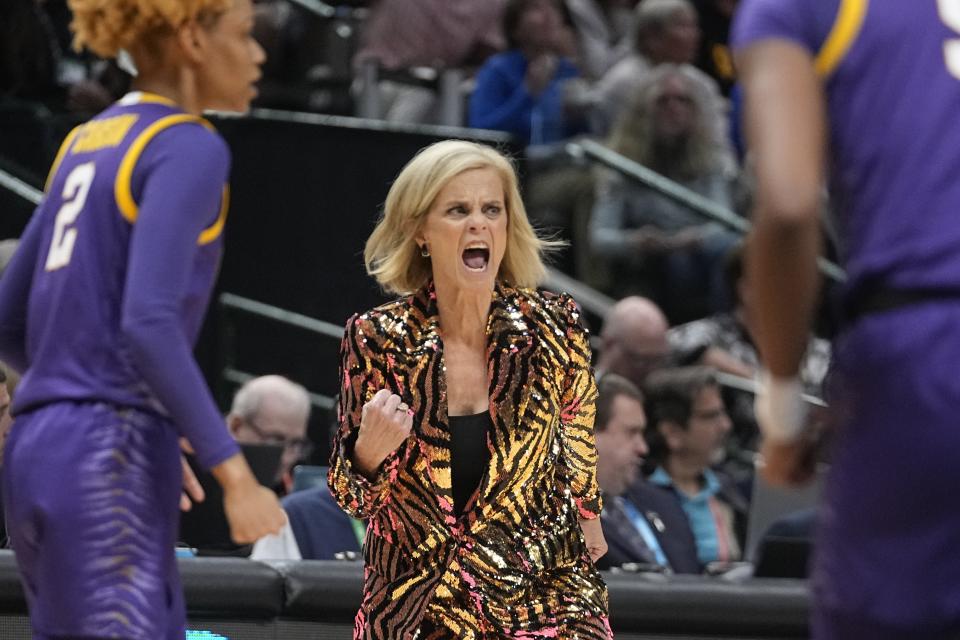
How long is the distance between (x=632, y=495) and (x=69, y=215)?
4.07 metres

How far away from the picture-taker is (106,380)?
289 cm

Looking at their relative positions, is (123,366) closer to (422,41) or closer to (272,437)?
(272,437)

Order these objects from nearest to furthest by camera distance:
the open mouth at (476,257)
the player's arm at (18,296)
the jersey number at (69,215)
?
1. the jersey number at (69,215)
2. the player's arm at (18,296)
3. the open mouth at (476,257)

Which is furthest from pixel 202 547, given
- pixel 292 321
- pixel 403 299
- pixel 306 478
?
pixel 292 321

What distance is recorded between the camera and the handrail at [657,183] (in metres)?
8.72

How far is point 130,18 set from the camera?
3.01 meters

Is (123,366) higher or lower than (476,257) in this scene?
lower

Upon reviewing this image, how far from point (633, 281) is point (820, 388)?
1.04 m

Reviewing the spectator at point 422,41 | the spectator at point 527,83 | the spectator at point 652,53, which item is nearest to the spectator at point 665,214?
the spectator at point 652,53

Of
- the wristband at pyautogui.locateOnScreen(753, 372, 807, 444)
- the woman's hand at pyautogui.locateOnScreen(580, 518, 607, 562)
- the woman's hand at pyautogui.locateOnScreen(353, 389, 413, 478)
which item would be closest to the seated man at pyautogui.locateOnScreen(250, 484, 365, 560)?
the woman's hand at pyautogui.locateOnScreen(580, 518, 607, 562)

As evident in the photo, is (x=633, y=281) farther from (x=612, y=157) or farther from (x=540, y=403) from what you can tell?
(x=540, y=403)

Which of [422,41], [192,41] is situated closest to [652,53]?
[422,41]

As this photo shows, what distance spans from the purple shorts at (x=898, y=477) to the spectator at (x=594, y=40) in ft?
25.1

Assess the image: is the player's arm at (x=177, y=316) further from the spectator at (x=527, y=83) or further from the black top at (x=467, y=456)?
the spectator at (x=527, y=83)
